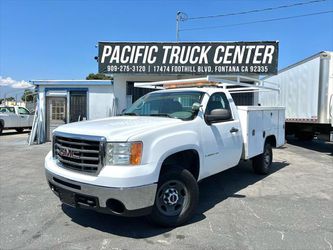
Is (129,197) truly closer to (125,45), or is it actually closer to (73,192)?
(73,192)

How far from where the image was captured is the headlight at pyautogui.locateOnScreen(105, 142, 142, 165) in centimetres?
417

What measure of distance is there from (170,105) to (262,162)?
347 centimetres

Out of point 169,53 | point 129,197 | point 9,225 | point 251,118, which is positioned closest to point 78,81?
point 169,53

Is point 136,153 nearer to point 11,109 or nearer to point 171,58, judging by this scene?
point 171,58

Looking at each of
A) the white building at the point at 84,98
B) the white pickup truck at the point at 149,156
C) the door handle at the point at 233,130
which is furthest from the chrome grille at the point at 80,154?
the white building at the point at 84,98

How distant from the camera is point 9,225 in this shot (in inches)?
191

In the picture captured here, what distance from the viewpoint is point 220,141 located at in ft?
19.3

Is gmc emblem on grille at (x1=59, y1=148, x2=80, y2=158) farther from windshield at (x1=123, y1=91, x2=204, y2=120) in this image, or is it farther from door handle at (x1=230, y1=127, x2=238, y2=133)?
door handle at (x1=230, y1=127, x2=238, y2=133)

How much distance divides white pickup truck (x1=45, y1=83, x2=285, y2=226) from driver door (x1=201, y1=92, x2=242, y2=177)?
0.02 metres

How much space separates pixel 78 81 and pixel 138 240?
1248 cm

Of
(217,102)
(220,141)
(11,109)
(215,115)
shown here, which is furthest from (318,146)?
(11,109)

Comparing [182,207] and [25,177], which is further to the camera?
[25,177]

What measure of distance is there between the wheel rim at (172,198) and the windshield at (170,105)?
1.12 meters

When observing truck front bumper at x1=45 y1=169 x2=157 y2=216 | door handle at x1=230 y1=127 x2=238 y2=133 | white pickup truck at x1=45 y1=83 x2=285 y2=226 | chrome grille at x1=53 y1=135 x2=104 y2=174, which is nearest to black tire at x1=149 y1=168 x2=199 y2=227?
white pickup truck at x1=45 y1=83 x2=285 y2=226
